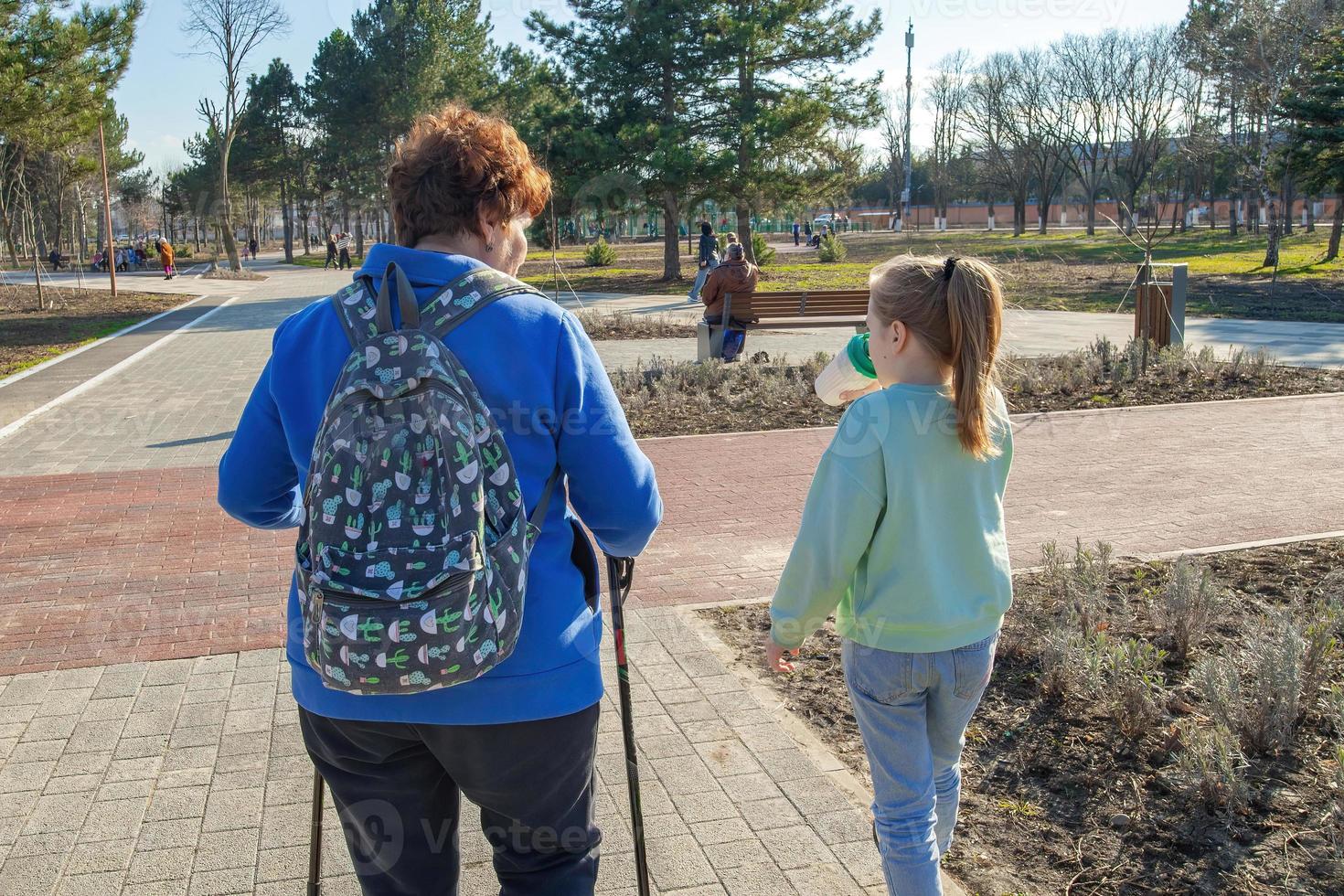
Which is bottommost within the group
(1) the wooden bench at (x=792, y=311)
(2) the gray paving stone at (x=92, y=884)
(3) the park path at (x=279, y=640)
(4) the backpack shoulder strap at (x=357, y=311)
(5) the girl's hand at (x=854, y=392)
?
(2) the gray paving stone at (x=92, y=884)

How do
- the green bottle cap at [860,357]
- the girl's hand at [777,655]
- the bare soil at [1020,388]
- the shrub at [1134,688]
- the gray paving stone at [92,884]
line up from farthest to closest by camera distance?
the bare soil at [1020,388] < the shrub at [1134,688] < the gray paving stone at [92,884] < the green bottle cap at [860,357] < the girl's hand at [777,655]

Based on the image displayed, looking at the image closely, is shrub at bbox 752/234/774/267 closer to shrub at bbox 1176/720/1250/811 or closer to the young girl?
shrub at bbox 1176/720/1250/811

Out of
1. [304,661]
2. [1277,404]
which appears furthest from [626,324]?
[304,661]

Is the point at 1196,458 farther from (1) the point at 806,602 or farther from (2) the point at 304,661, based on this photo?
(2) the point at 304,661

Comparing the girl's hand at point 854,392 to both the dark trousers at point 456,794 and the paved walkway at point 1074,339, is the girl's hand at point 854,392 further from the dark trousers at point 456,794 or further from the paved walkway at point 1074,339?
the paved walkway at point 1074,339

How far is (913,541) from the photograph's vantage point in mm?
2336

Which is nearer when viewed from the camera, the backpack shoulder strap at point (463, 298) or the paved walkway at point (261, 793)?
the backpack shoulder strap at point (463, 298)

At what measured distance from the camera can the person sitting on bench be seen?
13.5 m

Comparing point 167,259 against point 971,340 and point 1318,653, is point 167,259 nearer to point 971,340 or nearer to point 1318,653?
point 1318,653

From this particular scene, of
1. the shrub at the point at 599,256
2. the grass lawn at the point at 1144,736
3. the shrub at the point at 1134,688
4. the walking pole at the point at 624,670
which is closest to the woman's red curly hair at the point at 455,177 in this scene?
the walking pole at the point at 624,670

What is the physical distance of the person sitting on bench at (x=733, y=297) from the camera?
1346 cm

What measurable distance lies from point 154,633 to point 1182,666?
14.4 ft

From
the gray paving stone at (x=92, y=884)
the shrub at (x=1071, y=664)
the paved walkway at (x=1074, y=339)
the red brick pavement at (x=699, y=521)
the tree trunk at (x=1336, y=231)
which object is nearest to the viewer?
the gray paving stone at (x=92, y=884)

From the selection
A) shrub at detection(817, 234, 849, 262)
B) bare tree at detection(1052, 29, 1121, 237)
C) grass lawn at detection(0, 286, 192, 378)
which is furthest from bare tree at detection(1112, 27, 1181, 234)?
grass lawn at detection(0, 286, 192, 378)
